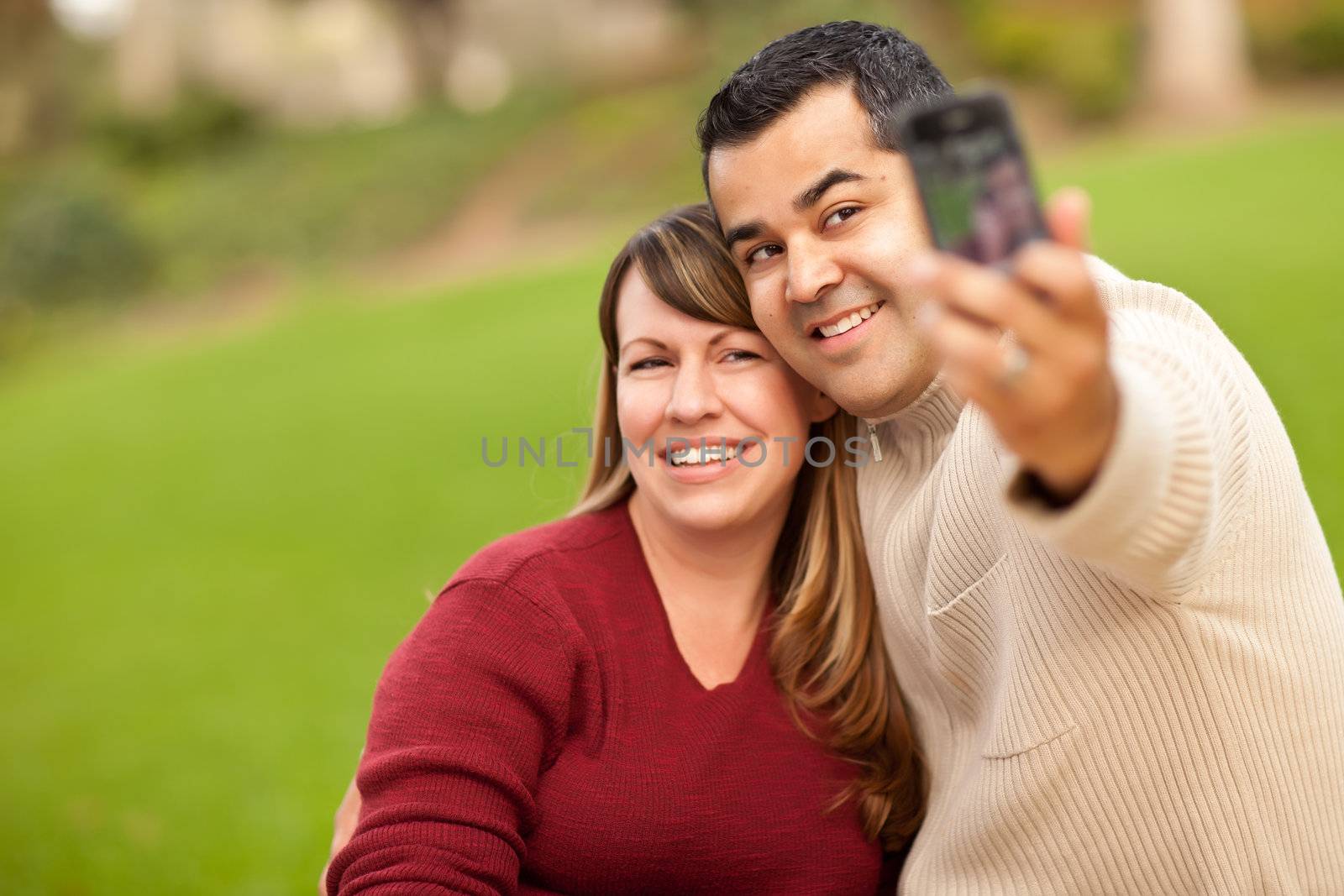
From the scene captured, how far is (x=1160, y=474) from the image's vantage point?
3.74 ft

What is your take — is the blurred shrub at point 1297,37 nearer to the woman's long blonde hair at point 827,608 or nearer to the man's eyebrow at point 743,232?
the woman's long blonde hair at point 827,608

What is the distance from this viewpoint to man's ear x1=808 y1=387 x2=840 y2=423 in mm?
2176

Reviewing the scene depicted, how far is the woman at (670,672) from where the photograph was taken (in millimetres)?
1811

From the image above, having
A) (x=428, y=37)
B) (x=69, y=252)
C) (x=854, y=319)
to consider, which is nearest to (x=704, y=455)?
(x=854, y=319)

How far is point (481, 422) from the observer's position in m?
A: 8.17

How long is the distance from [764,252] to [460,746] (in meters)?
0.88

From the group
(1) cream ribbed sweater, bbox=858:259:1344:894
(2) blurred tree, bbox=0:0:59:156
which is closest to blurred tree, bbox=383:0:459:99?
(2) blurred tree, bbox=0:0:59:156

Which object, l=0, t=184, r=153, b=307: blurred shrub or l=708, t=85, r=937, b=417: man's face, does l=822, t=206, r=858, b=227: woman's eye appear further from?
l=0, t=184, r=153, b=307: blurred shrub

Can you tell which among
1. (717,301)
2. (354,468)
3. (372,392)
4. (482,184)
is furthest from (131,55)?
(717,301)

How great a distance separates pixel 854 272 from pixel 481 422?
6472 mm

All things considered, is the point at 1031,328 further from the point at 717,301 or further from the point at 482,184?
the point at 482,184

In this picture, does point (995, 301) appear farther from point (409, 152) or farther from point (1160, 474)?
point (409, 152)

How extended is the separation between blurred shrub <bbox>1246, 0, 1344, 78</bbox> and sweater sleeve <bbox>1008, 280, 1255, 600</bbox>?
46.4 feet

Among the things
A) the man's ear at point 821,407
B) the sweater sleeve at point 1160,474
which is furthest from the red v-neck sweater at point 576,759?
the sweater sleeve at point 1160,474
